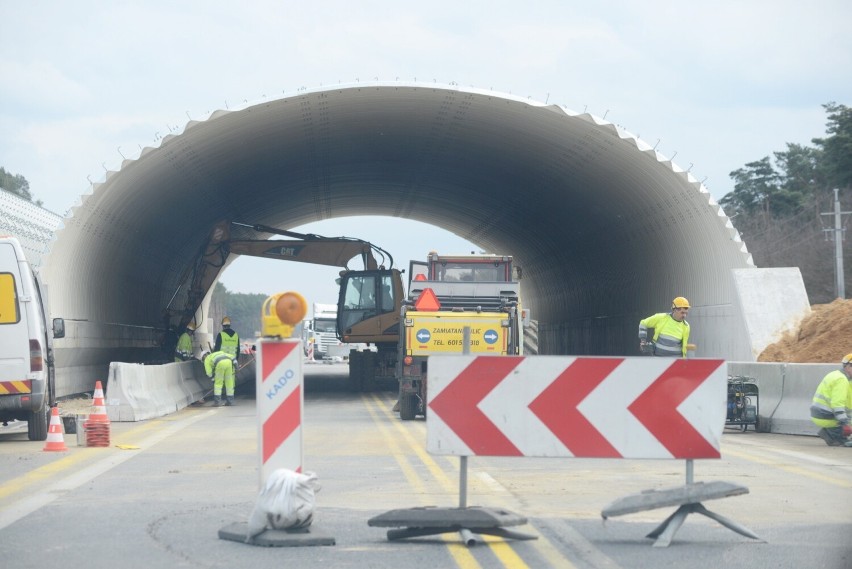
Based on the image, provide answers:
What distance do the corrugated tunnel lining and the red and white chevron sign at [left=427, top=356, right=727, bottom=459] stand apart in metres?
16.6

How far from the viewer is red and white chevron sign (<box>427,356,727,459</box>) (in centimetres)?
867

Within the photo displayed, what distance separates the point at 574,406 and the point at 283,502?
2.11 meters

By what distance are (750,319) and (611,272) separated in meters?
10.8

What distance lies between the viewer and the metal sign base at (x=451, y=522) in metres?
8.48

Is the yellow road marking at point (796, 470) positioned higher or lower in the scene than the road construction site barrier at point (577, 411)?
lower

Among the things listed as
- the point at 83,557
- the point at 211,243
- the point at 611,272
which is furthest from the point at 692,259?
the point at 83,557

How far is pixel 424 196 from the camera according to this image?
4228cm

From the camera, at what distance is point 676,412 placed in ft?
28.5

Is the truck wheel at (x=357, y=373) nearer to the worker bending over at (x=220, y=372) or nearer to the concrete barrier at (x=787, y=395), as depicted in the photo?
the worker bending over at (x=220, y=372)

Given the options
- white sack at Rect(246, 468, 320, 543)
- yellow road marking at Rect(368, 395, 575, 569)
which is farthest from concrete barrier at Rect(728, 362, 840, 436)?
white sack at Rect(246, 468, 320, 543)

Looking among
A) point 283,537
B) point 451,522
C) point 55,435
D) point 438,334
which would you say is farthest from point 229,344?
point 451,522

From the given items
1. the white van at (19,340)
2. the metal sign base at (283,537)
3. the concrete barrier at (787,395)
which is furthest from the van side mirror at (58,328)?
the metal sign base at (283,537)

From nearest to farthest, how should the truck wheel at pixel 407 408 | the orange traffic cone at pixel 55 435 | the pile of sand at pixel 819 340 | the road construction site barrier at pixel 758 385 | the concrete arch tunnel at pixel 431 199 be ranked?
the orange traffic cone at pixel 55 435
the road construction site barrier at pixel 758 385
the truck wheel at pixel 407 408
the pile of sand at pixel 819 340
the concrete arch tunnel at pixel 431 199

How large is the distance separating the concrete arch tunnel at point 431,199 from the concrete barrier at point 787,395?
4388mm
